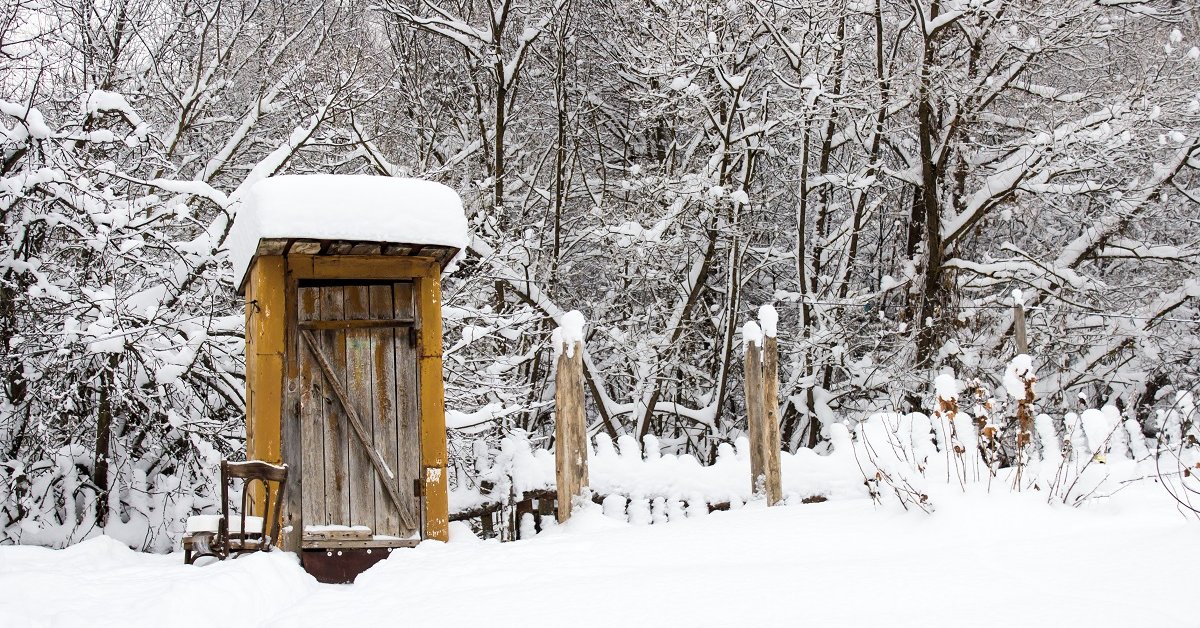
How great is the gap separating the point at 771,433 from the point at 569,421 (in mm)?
1480

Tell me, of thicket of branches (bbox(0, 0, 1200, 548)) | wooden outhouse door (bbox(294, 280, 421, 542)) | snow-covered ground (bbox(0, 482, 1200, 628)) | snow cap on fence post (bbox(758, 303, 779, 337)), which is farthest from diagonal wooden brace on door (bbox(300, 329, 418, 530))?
snow cap on fence post (bbox(758, 303, 779, 337))

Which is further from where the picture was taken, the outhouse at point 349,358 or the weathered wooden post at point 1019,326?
the weathered wooden post at point 1019,326

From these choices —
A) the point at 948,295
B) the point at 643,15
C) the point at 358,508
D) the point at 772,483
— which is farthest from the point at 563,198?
the point at 358,508

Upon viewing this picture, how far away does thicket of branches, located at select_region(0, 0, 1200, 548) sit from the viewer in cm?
866

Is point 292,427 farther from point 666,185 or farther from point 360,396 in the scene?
point 666,185

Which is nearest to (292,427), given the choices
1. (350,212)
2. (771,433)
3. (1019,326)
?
(350,212)

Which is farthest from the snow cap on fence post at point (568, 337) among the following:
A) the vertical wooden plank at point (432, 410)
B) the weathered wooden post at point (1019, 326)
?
the weathered wooden post at point (1019, 326)

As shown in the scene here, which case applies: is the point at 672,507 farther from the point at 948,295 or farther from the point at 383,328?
the point at 948,295

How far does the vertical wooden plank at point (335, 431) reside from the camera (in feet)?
20.2

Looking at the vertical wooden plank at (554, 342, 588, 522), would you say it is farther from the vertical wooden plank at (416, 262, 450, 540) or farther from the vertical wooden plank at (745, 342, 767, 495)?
the vertical wooden plank at (745, 342, 767, 495)

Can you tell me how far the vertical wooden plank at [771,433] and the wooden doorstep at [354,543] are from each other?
261 cm

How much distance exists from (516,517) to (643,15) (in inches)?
292

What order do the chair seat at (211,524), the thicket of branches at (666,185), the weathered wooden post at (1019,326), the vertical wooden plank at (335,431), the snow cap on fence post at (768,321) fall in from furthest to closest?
the weathered wooden post at (1019,326)
the thicket of branches at (666,185)
the snow cap on fence post at (768,321)
the vertical wooden plank at (335,431)
the chair seat at (211,524)

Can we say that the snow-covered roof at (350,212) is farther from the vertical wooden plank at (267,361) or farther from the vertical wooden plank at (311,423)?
the vertical wooden plank at (311,423)
